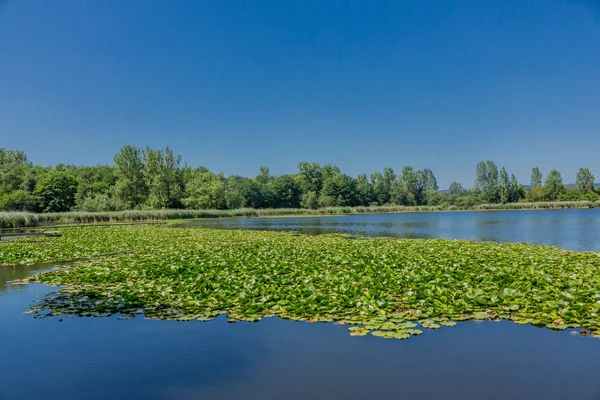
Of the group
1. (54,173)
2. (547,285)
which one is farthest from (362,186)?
(547,285)

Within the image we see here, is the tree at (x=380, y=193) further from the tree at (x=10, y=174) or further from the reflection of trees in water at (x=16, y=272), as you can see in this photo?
the reflection of trees in water at (x=16, y=272)

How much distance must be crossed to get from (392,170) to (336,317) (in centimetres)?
12371

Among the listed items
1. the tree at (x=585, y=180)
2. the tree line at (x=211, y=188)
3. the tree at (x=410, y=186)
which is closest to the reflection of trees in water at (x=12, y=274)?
the tree line at (x=211, y=188)

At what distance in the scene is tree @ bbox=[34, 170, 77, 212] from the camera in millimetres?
69075

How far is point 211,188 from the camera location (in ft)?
234

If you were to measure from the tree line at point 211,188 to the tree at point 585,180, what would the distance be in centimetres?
5

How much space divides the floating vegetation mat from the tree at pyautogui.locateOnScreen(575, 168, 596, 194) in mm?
117206

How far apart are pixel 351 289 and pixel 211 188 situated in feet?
213

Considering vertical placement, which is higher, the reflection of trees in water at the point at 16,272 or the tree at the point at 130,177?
the tree at the point at 130,177

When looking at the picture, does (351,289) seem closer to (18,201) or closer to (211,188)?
(211,188)

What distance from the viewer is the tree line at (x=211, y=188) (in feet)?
224

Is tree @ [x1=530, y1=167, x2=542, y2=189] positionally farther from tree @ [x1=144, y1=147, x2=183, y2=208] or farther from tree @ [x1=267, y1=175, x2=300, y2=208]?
tree @ [x1=144, y1=147, x2=183, y2=208]

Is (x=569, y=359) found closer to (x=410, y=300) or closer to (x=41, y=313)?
(x=410, y=300)

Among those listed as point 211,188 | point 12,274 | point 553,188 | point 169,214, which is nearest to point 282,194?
point 211,188
